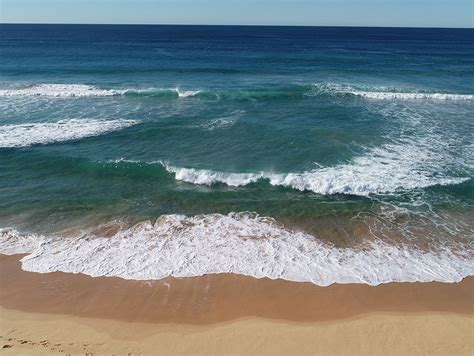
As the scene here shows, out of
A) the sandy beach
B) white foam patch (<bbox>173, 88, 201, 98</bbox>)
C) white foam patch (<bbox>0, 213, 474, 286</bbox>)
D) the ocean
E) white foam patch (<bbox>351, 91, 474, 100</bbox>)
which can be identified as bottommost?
the sandy beach

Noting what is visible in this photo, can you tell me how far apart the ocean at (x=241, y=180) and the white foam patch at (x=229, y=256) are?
5cm

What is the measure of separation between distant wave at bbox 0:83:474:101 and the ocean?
17 centimetres

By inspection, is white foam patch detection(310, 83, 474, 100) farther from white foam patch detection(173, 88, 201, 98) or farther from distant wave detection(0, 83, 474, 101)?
white foam patch detection(173, 88, 201, 98)

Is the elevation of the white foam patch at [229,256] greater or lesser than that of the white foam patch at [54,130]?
lesser

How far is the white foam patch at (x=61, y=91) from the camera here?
3094 cm

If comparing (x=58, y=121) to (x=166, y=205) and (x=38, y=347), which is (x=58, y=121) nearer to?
(x=166, y=205)

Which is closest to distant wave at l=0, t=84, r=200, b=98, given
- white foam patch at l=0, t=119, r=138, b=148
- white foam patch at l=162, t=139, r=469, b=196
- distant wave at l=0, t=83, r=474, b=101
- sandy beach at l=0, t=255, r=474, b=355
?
distant wave at l=0, t=83, r=474, b=101

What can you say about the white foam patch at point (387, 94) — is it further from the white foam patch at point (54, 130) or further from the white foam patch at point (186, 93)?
the white foam patch at point (54, 130)

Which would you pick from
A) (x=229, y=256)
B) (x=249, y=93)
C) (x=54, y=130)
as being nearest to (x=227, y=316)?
(x=229, y=256)

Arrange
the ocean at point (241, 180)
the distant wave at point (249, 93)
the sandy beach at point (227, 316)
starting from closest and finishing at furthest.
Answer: the sandy beach at point (227, 316)
the ocean at point (241, 180)
the distant wave at point (249, 93)

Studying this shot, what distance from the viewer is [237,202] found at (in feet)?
50.4

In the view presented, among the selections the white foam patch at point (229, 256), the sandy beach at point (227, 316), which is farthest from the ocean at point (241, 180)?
the sandy beach at point (227, 316)

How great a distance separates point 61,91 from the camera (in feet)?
105

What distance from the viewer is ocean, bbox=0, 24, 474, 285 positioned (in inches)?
474
